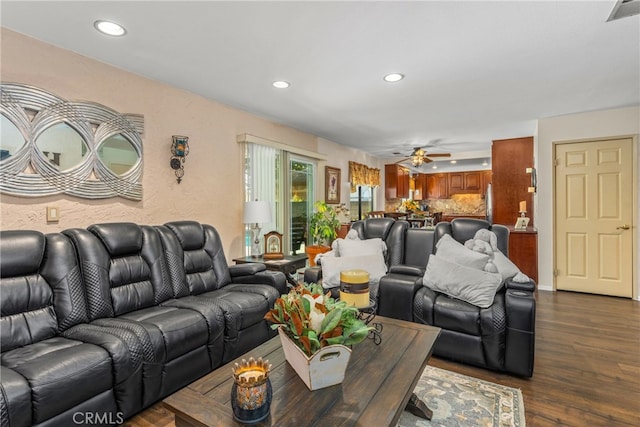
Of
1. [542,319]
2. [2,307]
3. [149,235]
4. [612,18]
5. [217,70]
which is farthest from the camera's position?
[542,319]

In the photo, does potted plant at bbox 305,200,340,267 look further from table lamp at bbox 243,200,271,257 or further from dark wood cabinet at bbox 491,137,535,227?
dark wood cabinet at bbox 491,137,535,227

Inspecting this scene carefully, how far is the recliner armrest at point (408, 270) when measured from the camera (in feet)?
10.3

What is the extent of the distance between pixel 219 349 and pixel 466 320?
1.90m

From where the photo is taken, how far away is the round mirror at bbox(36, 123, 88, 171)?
237 cm

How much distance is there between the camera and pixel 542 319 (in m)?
3.56

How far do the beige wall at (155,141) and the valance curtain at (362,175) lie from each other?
8.12ft

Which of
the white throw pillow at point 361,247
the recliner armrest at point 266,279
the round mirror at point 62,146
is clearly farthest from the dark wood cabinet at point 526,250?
the round mirror at point 62,146

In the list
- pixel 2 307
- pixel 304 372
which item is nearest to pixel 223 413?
pixel 304 372

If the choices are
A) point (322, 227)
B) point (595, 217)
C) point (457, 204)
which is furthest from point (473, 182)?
point (322, 227)

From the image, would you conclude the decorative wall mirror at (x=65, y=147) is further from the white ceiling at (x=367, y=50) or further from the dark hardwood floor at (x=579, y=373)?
the dark hardwood floor at (x=579, y=373)

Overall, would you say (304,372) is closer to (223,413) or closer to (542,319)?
(223,413)

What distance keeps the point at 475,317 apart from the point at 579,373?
86 centimetres

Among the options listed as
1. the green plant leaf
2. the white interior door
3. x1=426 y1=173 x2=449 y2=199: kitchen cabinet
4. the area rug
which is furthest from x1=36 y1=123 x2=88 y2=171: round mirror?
x1=426 y1=173 x2=449 y2=199: kitchen cabinet

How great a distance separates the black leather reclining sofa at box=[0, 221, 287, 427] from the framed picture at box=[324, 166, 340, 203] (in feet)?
11.1
